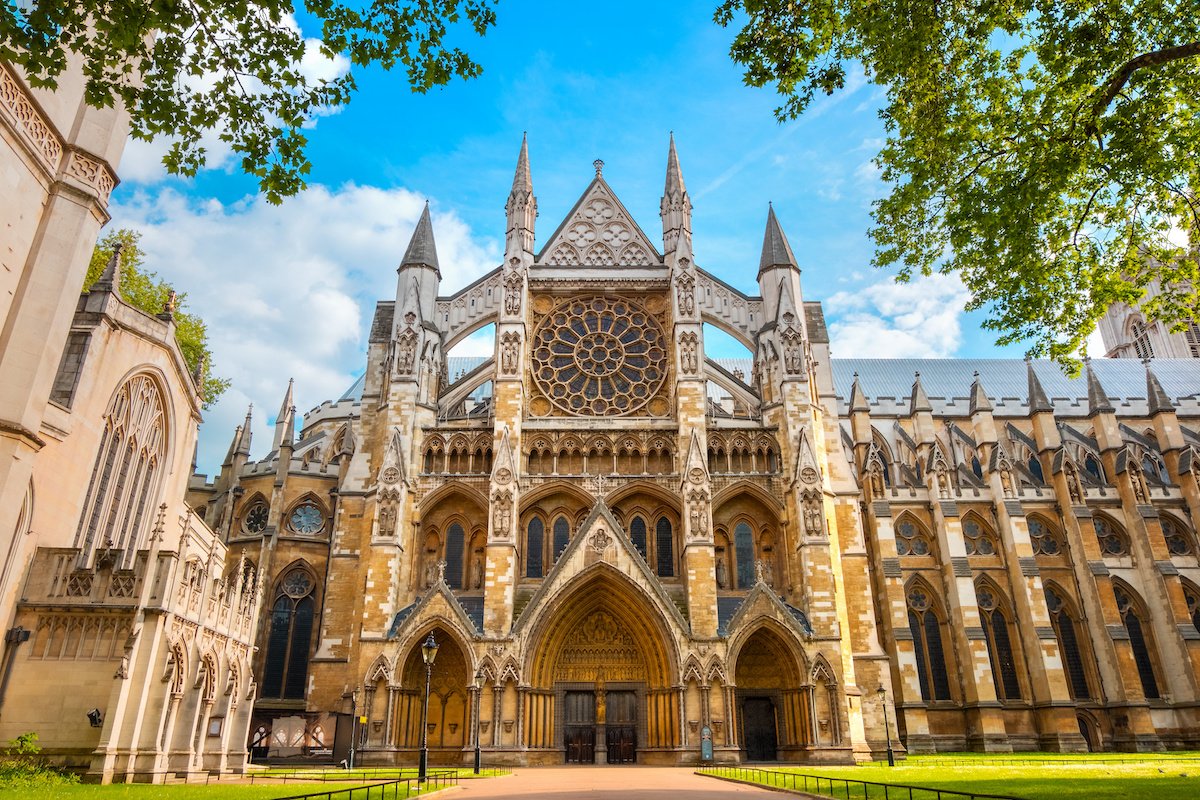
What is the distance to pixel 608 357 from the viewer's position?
31.6 m

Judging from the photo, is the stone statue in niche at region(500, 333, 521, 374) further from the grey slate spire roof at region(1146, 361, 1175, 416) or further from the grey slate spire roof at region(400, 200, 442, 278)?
the grey slate spire roof at region(1146, 361, 1175, 416)

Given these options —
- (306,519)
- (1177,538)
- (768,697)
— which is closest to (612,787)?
(768,697)

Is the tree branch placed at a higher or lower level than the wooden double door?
higher

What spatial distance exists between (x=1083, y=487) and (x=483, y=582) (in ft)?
99.0

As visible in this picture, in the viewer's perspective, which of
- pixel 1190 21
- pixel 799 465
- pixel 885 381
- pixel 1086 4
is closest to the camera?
pixel 1190 21

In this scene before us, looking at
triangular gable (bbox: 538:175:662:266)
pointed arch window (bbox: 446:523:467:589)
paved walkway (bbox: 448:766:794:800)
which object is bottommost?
paved walkway (bbox: 448:766:794:800)

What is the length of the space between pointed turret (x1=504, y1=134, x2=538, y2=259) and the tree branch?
74.7ft

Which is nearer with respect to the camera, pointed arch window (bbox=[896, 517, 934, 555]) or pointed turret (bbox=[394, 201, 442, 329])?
pointed turret (bbox=[394, 201, 442, 329])

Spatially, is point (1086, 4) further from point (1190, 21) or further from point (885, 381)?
point (885, 381)

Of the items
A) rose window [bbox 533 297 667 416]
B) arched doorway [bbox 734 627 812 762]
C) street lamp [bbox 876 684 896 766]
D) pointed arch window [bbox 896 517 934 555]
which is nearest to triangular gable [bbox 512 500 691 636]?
arched doorway [bbox 734 627 812 762]

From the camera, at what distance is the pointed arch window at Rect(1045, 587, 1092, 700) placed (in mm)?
35625

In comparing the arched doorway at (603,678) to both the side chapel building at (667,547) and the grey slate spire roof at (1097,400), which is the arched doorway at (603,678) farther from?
the grey slate spire roof at (1097,400)

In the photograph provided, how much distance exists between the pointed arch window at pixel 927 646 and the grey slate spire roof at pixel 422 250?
25.7 metres

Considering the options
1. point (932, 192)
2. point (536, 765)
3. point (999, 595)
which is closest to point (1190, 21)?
point (932, 192)
